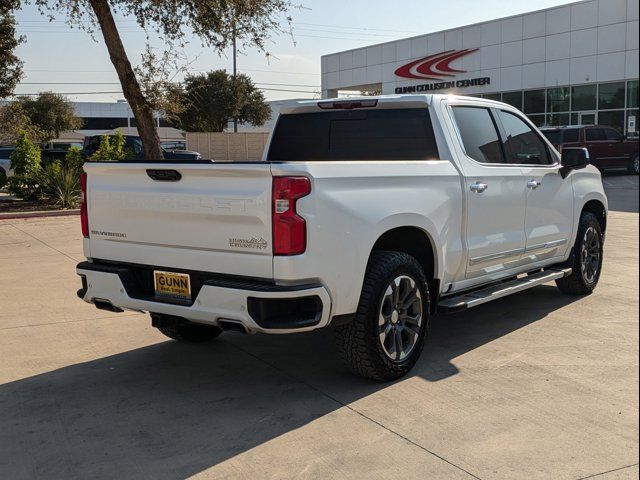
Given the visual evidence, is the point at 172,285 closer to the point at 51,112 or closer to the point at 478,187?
the point at 478,187

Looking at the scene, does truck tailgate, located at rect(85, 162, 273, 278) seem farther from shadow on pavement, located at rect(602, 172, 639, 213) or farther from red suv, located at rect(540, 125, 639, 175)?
red suv, located at rect(540, 125, 639, 175)

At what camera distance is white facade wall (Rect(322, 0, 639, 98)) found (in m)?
31.4

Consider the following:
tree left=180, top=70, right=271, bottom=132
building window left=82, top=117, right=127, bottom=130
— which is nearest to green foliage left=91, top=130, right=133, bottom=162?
tree left=180, top=70, right=271, bottom=132

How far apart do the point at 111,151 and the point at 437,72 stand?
26.0 metres

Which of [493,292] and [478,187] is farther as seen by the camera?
[493,292]

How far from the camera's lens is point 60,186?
1720 cm

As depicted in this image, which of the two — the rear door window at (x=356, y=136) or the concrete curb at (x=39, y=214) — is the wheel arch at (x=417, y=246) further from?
the concrete curb at (x=39, y=214)

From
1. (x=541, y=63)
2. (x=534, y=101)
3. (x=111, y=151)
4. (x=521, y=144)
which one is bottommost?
(x=521, y=144)

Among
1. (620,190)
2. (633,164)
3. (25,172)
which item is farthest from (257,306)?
(633,164)

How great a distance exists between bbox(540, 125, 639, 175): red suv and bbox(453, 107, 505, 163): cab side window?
61.5 feet

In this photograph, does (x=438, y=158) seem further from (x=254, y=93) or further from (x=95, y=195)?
(x=254, y=93)

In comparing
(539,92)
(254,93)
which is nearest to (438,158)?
(539,92)

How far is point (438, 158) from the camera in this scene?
5.45 m

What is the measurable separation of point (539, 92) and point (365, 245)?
33.7m
